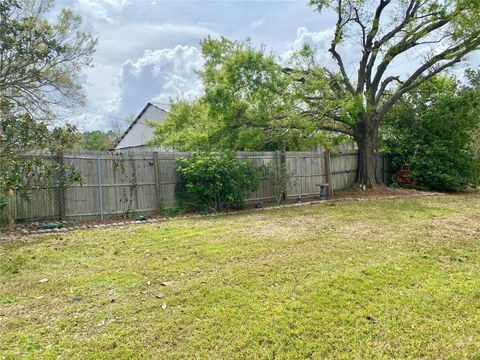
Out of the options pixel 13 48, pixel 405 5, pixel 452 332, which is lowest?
pixel 452 332

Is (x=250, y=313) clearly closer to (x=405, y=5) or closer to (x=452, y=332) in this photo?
(x=452, y=332)

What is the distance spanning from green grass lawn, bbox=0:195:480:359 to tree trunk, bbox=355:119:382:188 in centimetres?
792

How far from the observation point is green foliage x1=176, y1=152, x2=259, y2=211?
8.74 metres

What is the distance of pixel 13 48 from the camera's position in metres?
8.36

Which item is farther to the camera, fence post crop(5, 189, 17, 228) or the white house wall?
the white house wall

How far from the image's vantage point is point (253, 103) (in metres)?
11.1

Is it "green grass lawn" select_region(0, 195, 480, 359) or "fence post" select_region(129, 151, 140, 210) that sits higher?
"fence post" select_region(129, 151, 140, 210)

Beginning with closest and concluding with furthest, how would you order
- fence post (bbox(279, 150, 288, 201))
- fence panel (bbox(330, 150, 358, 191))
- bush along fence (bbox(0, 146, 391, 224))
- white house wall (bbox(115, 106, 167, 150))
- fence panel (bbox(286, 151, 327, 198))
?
bush along fence (bbox(0, 146, 391, 224)) < fence post (bbox(279, 150, 288, 201)) < fence panel (bbox(286, 151, 327, 198)) < fence panel (bbox(330, 150, 358, 191)) < white house wall (bbox(115, 106, 167, 150))

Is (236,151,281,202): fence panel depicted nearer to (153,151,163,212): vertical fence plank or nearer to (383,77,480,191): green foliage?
(153,151,163,212): vertical fence plank

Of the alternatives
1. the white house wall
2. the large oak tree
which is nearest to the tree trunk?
the large oak tree

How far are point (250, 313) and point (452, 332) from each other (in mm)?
1569

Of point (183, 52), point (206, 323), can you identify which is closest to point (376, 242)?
point (206, 323)

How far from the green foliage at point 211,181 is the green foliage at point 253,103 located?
86cm

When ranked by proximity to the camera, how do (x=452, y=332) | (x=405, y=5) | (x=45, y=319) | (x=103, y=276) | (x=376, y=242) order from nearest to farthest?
(x=452, y=332)
(x=45, y=319)
(x=103, y=276)
(x=376, y=242)
(x=405, y=5)
